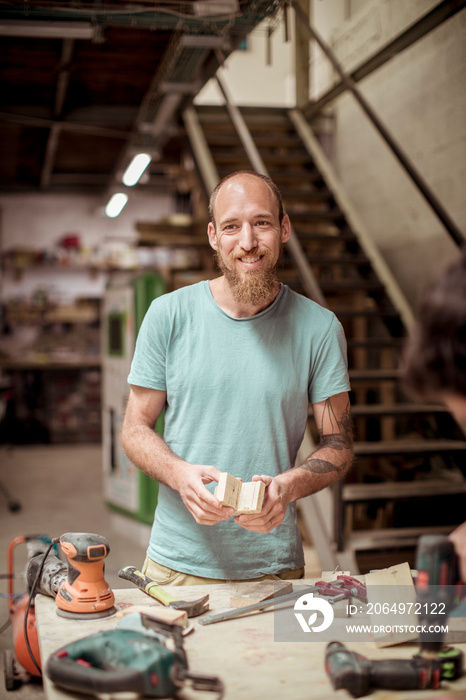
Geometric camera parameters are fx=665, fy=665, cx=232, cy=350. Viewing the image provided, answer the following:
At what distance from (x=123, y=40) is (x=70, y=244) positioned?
509 centimetres

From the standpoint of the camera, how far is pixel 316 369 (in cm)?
173

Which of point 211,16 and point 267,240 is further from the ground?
point 211,16

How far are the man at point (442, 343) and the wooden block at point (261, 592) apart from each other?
27.5 inches

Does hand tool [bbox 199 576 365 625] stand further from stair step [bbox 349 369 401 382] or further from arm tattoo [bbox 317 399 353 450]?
stair step [bbox 349 369 401 382]

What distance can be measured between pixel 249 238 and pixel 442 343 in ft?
3.01

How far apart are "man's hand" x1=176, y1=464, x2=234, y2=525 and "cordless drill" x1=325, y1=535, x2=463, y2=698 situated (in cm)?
39

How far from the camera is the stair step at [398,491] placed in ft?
11.1

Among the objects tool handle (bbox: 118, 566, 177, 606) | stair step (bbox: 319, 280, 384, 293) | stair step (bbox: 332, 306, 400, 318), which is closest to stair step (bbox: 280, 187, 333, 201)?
stair step (bbox: 319, 280, 384, 293)

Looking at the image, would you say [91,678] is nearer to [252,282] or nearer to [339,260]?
[252,282]

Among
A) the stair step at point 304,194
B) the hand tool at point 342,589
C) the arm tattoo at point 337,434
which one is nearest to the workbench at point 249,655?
the hand tool at point 342,589

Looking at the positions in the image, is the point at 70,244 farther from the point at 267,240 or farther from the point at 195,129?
the point at 267,240

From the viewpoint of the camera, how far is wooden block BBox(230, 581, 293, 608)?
1364 millimetres

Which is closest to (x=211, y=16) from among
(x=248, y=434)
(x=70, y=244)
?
(x=248, y=434)

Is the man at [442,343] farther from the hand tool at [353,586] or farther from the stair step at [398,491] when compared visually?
the stair step at [398,491]
